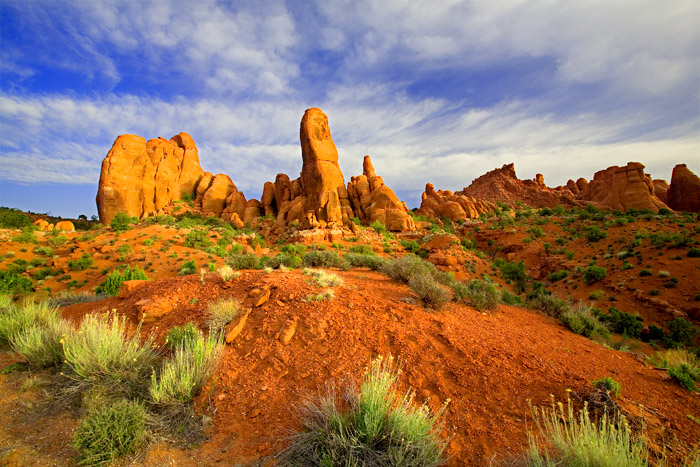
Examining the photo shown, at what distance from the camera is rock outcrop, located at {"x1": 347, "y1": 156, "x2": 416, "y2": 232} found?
1380 inches

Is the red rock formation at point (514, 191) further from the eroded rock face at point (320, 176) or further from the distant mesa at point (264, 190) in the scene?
the eroded rock face at point (320, 176)

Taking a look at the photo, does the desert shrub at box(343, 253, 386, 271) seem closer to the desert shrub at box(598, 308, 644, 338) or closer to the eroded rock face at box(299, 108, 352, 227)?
the desert shrub at box(598, 308, 644, 338)

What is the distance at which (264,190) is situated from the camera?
4547 cm

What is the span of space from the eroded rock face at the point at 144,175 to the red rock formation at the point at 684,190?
250 ft

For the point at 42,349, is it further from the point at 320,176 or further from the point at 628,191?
the point at 628,191

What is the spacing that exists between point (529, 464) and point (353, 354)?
2701 millimetres

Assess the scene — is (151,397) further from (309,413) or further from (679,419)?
(679,419)

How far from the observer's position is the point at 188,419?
3.47 meters

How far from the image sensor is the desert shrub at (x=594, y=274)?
17453 millimetres

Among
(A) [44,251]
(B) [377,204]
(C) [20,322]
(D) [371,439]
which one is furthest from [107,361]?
(B) [377,204]

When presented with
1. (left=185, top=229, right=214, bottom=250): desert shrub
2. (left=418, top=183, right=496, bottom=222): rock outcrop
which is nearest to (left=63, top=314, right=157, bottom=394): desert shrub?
(left=185, top=229, right=214, bottom=250): desert shrub

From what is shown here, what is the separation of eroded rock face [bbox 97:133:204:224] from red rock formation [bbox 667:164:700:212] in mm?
76244

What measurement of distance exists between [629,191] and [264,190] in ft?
182

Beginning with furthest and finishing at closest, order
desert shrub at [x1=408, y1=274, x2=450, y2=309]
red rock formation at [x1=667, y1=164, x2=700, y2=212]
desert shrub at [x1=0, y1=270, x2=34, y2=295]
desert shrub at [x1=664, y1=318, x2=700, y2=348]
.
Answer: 1. red rock formation at [x1=667, y1=164, x2=700, y2=212]
2. desert shrub at [x1=0, y1=270, x2=34, y2=295]
3. desert shrub at [x1=664, y1=318, x2=700, y2=348]
4. desert shrub at [x1=408, y1=274, x2=450, y2=309]
